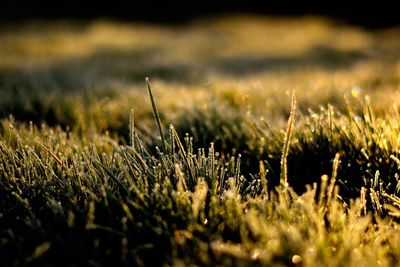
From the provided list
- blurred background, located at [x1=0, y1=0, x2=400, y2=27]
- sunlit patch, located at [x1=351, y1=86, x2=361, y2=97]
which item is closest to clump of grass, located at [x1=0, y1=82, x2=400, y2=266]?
sunlit patch, located at [x1=351, y1=86, x2=361, y2=97]

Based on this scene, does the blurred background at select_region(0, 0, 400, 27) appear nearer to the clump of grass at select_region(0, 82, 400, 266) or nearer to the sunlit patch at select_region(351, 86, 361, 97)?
the sunlit patch at select_region(351, 86, 361, 97)

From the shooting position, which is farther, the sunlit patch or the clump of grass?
the sunlit patch

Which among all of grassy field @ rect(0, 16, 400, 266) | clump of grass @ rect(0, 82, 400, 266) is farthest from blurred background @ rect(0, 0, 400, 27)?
clump of grass @ rect(0, 82, 400, 266)

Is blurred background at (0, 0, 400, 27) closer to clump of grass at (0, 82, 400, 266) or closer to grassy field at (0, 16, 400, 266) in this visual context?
grassy field at (0, 16, 400, 266)

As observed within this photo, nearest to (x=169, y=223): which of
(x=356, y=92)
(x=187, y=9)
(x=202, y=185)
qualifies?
(x=202, y=185)

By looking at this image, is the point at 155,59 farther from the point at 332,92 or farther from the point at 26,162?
the point at 26,162

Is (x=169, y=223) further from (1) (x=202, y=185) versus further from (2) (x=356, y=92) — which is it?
(2) (x=356, y=92)

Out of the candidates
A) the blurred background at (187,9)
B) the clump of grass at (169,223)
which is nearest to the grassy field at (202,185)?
the clump of grass at (169,223)

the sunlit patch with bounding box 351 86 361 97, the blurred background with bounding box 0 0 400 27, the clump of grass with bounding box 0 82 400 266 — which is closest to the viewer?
the clump of grass with bounding box 0 82 400 266

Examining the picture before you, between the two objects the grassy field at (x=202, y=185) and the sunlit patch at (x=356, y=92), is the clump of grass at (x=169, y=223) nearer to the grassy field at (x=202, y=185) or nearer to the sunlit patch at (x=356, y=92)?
the grassy field at (x=202, y=185)

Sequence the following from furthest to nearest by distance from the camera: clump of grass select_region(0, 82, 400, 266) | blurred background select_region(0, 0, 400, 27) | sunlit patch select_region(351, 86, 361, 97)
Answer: blurred background select_region(0, 0, 400, 27) → sunlit patch select_region(351, 86, 361, 97) → clump of grass select_region(0, 82, 400, 266)
